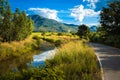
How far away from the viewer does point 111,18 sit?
46031mm

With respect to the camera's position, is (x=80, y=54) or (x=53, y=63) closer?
(x=53, y=63)

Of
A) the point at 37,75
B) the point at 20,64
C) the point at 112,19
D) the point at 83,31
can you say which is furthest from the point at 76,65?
the point at 83,31

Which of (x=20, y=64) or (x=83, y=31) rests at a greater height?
(x=83, y=31)

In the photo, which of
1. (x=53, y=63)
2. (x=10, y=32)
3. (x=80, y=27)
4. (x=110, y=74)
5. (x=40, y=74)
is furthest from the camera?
(x=80, y=27)

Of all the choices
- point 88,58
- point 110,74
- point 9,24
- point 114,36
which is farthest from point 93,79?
point 9,24

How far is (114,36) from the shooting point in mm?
43781

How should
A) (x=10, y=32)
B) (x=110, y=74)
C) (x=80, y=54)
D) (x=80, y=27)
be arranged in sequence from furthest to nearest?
(x=80, y=27) → (x=10, y=32) → (x=80, y=54) → (x=110, y=74)

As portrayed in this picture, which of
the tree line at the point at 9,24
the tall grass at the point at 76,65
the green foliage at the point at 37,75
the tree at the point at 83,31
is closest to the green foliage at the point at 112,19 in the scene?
the tree line at the point at 9,24

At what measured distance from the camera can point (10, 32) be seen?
155 feet

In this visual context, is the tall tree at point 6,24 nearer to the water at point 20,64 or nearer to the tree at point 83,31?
the water at point 20,64

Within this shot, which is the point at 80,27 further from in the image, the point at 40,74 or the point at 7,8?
the point at 40,74

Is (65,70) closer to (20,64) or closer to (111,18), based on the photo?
(20,64)

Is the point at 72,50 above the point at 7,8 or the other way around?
the other way around

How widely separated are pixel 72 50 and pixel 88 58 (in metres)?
2.62
